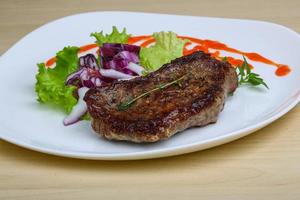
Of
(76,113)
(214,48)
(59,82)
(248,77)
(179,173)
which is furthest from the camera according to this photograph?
(214,48)

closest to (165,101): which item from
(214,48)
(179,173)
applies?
(179,173)

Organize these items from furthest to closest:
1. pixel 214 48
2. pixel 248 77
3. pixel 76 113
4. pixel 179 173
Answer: pixel 214 48 → pixel 248 77 → pixel 76 113 → pixel 179 173

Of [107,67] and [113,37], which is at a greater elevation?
[113,37]

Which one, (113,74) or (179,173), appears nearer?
(179,173)

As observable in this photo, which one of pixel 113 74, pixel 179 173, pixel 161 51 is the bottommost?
pixel 179 173

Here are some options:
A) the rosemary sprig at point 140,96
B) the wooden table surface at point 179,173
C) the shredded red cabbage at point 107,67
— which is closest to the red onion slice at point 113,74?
the shredded red cabbage at point 107,67

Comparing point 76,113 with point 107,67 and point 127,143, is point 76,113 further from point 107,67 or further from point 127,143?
point 107,67

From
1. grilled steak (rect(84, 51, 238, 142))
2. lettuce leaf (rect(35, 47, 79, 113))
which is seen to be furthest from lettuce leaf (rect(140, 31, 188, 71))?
grilled steak (rect(84, 51, 238, 142))
